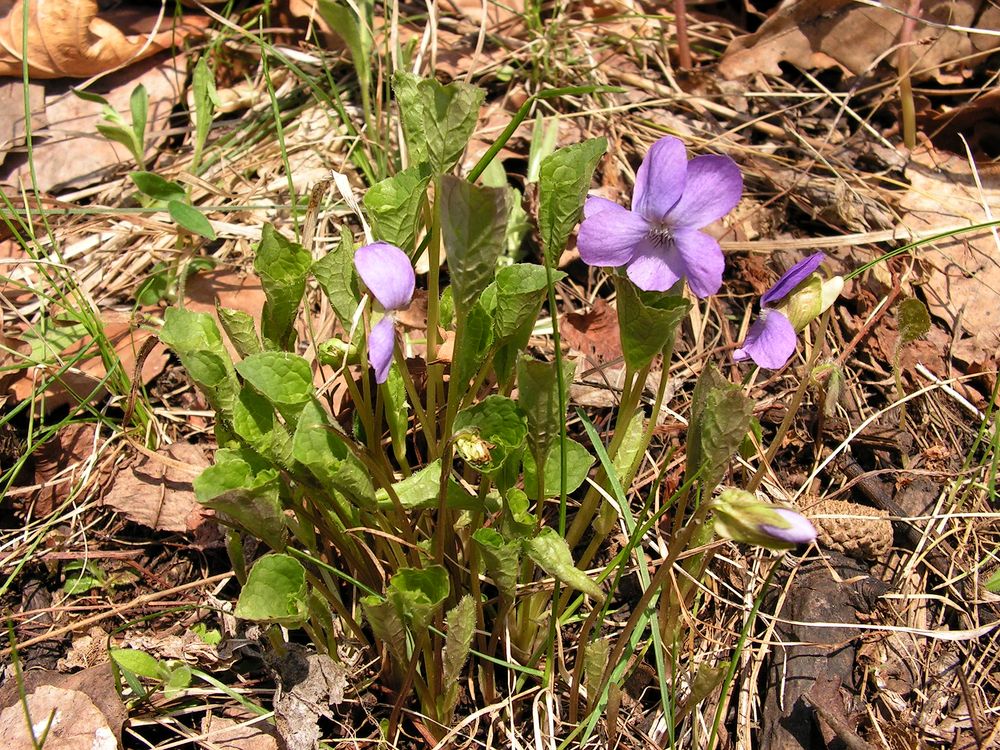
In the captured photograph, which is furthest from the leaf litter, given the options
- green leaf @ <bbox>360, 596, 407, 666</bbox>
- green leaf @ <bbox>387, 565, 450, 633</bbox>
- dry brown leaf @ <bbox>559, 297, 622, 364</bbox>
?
green leaf @ <bbox>387, 565, 450, 633</bbox>

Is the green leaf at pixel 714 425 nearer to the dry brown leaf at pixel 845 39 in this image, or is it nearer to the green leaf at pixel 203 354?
the green leaf at pixel 203 354

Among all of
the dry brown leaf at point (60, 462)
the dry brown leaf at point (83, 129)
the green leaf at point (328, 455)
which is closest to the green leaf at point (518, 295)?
the green leaf at point (328, 455)

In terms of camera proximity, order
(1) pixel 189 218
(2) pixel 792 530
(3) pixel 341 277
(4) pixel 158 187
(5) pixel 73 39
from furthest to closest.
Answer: (5) pixel 73 39 < (4) pixel 158 187 < (1) pixel 189 218 < (3) pixel 341 277 < (2) pixel 792 530

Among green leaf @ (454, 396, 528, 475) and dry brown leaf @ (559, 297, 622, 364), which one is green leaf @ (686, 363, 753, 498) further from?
dry brown leaf @ (559, 297, 622, 364)

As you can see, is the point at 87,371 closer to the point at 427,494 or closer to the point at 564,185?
the point at 427,494

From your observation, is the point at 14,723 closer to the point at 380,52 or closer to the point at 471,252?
the point at 471,252

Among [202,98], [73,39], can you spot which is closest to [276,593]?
[202,98]
